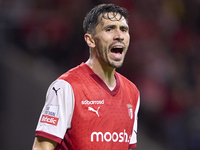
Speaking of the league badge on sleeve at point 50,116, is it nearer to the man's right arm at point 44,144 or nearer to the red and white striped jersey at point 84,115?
the red and white striped jersey at point 84,115

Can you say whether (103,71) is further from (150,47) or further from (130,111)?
(150,47)

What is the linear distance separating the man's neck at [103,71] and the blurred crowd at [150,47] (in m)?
2.73

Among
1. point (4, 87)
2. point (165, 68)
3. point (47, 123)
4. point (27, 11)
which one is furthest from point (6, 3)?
point (47, 123)

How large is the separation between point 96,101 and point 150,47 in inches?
155

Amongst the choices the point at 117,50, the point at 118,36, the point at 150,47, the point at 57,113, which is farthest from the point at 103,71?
the point at 150,47

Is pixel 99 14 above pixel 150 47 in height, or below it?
below

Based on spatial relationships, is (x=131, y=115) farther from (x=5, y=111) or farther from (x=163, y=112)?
(x=163, y=112)

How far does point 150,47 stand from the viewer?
6.42m

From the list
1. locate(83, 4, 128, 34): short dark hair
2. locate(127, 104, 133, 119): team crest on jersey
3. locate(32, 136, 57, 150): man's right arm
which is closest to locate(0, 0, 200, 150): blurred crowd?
locate(83, 4, 128, 34): short dark hair

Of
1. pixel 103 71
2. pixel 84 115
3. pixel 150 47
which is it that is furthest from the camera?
pixel 150 47

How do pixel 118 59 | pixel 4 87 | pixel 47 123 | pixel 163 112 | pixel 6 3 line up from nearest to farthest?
pixel 47 123 < pixel 118 59 < pixel 4 87 < pixel 6 3 < pixel 163 112

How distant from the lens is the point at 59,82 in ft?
8.36

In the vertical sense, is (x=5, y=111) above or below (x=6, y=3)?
below

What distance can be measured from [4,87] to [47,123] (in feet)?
7.96
